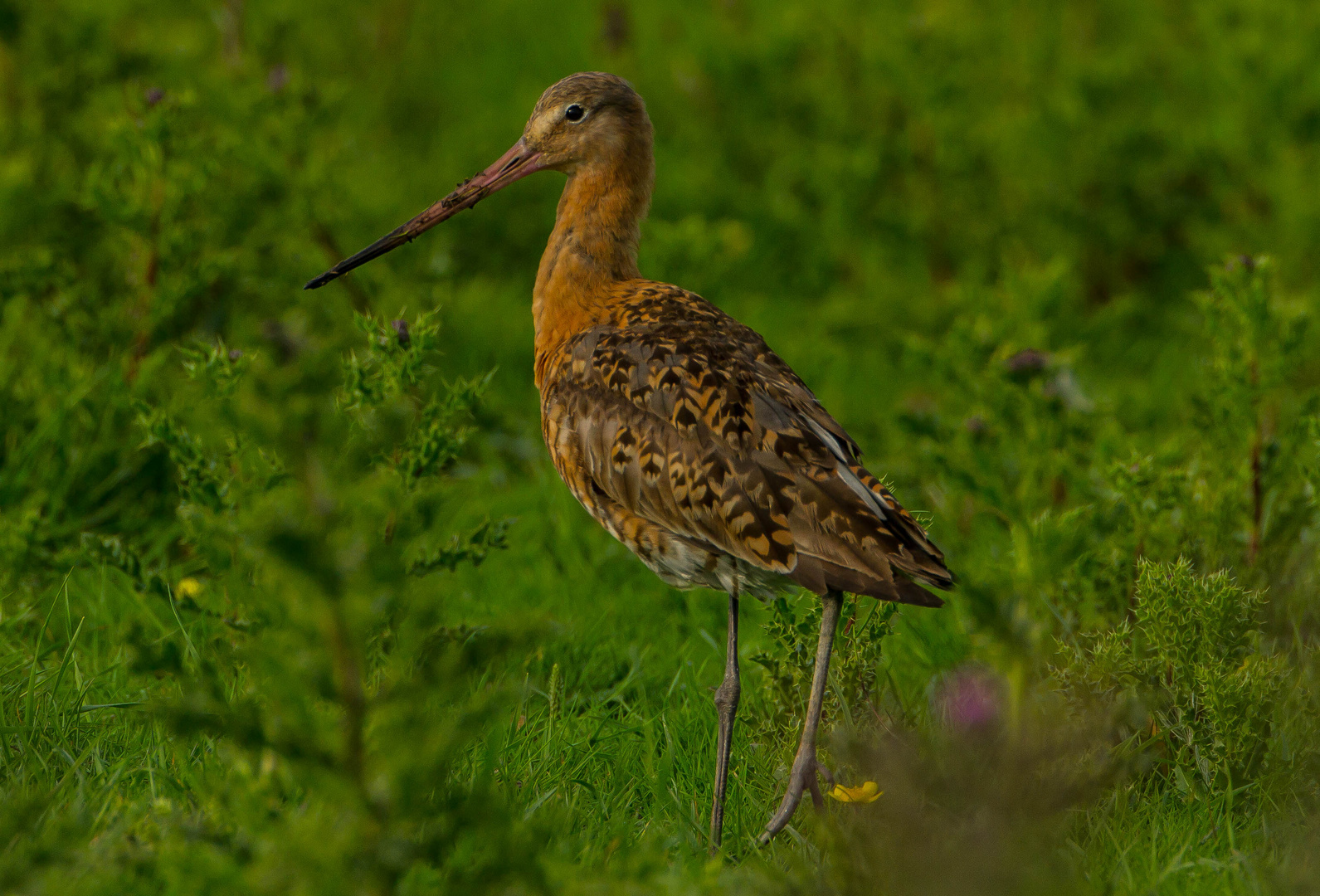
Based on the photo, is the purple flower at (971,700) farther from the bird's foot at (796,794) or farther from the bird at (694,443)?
the bird's foot at (796,794)

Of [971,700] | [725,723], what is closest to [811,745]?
[725,723]

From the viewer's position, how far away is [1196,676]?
149 inches

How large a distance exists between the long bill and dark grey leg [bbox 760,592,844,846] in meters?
1.79

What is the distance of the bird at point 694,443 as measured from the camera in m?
3.59

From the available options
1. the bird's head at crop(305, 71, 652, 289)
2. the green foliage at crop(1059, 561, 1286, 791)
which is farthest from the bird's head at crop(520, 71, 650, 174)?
the green foliage at crop(1059, 561, 1286, 791)

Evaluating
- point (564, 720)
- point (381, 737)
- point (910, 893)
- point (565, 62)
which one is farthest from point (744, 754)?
point (565, 62)

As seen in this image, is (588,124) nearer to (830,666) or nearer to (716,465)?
(716,465)

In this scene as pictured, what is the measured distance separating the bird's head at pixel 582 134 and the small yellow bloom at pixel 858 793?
2133 millimetres

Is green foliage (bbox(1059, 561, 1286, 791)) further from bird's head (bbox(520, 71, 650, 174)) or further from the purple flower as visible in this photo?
bird's head (bbox(520, 71, 650, 174))

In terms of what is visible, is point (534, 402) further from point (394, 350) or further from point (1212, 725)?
point (1212, 725)

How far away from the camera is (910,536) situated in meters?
3.63

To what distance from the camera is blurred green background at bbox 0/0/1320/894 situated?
8.25 ft

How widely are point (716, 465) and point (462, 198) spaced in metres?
1.46

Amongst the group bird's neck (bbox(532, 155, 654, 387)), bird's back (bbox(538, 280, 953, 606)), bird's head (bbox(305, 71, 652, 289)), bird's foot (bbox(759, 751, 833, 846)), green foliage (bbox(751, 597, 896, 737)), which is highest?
bird's head (bbox(305, 71, 652, 289))
